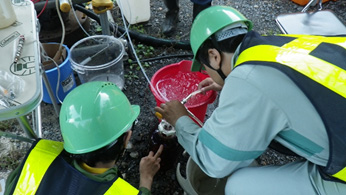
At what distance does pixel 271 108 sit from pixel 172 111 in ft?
2.04

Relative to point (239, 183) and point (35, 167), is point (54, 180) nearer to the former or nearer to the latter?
point (35, 167)

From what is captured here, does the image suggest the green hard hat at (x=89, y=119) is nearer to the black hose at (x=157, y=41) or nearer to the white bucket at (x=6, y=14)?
the white bucket at (x=6, y=14)

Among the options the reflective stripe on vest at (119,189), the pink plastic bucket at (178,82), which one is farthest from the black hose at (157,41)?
the reflective stripe on vest at (119,189)

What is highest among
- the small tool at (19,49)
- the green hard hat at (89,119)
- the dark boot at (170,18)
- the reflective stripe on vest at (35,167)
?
the small tool at (19,49)

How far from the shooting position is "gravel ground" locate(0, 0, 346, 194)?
1.99m

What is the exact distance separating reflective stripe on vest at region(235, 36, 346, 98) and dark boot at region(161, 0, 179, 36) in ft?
6.65

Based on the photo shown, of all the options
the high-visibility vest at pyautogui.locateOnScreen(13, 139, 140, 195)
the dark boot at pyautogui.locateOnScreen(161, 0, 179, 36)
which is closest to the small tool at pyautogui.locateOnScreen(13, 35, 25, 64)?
the high-visibility vest at pyautogui.locateOnScreen(13, 139, 140, 195)

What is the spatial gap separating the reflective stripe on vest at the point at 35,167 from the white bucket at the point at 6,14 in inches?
29.1

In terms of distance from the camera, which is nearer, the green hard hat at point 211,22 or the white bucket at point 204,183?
the green hard hat at point 211,22

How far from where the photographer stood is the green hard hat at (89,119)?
1.22 metres

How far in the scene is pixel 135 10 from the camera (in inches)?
121

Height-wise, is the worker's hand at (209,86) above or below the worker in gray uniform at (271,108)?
below

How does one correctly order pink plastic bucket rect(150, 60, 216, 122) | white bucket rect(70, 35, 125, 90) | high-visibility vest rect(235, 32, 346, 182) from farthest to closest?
white bucket rect(70, 35, 125, 90)
pink plastic bucket rect(150, 60, 216, 122)
high-visibility vest rect(235, 32, 346, 182)

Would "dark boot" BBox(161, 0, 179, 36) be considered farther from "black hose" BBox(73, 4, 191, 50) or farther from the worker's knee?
the worker's knee
